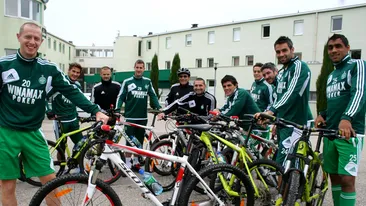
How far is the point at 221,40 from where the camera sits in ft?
96.7

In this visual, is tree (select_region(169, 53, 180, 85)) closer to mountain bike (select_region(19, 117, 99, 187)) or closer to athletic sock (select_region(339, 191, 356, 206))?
mountain bike (select_region(19, 117, 99, 187))

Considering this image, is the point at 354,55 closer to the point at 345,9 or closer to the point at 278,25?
the point at 345,9

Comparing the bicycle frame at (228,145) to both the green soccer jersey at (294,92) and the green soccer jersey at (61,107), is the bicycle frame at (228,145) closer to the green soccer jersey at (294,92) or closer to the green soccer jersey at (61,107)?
the green soccer jersey at (294,92)

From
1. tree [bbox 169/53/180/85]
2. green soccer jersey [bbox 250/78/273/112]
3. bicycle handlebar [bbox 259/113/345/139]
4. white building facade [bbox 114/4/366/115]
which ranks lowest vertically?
bicycle handlebar [bbox 259/113/345/139]

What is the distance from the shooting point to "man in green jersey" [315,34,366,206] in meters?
2.81

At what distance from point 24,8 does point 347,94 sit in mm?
19276

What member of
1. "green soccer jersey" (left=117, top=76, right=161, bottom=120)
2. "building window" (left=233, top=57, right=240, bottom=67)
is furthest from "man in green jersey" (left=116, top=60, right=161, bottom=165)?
"building window" (left=233, top=57, right=240, bottom=67)

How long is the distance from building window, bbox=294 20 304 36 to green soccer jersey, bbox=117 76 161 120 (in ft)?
71.8

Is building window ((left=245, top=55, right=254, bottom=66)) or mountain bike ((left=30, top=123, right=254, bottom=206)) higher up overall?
building window ((left=245, top=55, right=254, bottom=66))

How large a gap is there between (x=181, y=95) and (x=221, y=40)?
24.7m

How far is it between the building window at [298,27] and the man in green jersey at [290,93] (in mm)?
22751

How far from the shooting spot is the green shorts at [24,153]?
2.65 meters

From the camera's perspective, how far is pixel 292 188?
9.14 feet

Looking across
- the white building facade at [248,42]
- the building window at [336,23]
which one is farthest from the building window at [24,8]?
the building window at [336,23]
